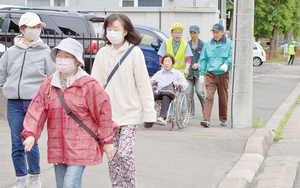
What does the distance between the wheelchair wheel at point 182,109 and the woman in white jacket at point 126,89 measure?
364cm

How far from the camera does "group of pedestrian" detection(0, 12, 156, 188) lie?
132 inches

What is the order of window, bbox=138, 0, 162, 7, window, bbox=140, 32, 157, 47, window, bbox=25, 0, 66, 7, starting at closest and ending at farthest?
window, bbox=140, 32, 157, 47, window, bbox=138, 0, 162, 7, window, bbox=25, 0, 66, 7

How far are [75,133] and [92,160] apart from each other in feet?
0.77

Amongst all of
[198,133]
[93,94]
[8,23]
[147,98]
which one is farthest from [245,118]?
[8,23]

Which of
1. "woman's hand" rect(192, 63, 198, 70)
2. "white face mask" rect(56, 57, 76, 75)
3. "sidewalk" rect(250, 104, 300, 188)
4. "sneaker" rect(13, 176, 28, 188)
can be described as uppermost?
"white face mask" rect(56, 57, 76, 75)

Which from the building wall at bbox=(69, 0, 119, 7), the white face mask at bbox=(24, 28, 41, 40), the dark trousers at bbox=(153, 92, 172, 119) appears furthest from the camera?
the building wall at bbox=(69, 0, 119, 7)

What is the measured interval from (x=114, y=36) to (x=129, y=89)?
476 mm

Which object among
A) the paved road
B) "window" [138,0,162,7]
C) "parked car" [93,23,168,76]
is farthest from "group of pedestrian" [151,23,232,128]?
"window" [138,0,162,7]

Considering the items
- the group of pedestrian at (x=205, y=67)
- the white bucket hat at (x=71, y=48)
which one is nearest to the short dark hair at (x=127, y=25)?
the white bucket hat at (x=71, y=48)

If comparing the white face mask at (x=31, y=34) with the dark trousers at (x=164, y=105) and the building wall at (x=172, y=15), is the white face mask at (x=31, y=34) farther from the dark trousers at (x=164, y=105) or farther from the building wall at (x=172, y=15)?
the building wall at (x=172, y=15)

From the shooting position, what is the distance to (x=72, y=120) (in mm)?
3336

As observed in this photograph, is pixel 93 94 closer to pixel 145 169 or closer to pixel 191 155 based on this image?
pixel 145 169

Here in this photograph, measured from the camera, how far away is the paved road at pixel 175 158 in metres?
4.90

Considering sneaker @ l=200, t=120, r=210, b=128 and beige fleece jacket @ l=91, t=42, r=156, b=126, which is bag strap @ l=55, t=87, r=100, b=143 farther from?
sneaker @ l=200, t=120, r=210, b=128
